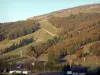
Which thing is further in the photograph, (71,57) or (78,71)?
(71,57)

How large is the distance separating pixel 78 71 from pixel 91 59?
77.6 m

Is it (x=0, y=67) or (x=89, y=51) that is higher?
(x=89, y=51)

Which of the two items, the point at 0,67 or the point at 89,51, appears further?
the point at 89,51

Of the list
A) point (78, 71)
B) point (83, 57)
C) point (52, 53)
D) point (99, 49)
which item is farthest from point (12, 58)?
point (78, 71)

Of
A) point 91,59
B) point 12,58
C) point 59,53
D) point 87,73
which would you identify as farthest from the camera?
point 59,53

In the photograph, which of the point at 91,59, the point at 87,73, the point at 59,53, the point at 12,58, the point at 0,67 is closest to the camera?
the point at 87,73

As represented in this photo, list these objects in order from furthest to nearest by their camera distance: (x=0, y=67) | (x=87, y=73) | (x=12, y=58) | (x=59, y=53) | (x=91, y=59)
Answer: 1. (x=59, y=53)
2. (x=12, y=58)
3. (x=91, y=59)
4. (x=0, y=67)
5. (x=87, y=73)

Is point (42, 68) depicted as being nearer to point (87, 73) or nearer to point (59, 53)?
point (87, 73)

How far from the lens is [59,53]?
200 m

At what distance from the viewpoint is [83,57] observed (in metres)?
182

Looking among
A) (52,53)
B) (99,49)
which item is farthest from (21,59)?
(99,49)

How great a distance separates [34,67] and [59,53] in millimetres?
61705

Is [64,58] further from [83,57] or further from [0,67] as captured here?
[0,67]

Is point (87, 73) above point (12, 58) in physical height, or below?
below
